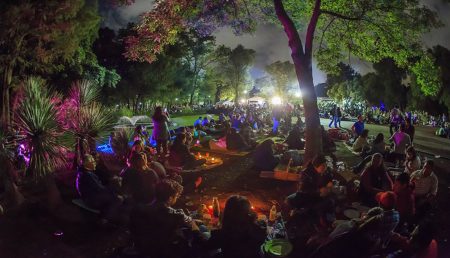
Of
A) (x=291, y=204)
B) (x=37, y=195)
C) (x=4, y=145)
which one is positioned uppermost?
(x=4, y=145)

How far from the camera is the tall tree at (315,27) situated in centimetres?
929

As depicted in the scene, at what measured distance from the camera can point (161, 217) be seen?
15.4ft

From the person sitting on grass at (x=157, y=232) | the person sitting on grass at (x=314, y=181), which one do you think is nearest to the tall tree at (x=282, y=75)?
the person sitting on grass at (x=314, y=181)

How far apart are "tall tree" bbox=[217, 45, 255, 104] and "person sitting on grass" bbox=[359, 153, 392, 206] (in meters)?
55.3

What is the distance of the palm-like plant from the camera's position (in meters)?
7.42

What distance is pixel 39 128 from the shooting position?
20.9 ft

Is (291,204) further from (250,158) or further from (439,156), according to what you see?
(439,156)

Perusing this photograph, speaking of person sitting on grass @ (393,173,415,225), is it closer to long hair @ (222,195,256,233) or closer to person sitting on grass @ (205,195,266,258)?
person sitting on grass @ (205,195,266,258)

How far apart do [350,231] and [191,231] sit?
7.29ft

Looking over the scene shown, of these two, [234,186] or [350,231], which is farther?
[234,186]

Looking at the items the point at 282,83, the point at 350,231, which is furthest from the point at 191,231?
the point at 282,83

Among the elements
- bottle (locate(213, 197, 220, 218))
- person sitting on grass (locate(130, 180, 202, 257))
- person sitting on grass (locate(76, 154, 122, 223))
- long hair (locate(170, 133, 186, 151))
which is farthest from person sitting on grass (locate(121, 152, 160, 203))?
long hair (locate(170, 133, 186, 151))

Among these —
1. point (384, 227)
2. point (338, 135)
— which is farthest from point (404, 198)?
point (338, 135)

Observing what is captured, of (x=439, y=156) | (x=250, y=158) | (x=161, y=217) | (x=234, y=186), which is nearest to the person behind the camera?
(x=161, y=217)
